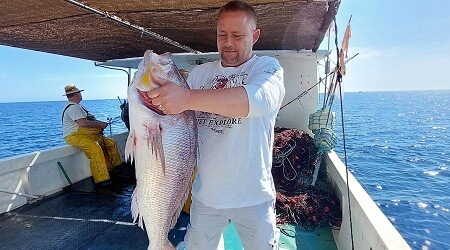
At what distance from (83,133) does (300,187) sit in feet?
14.8

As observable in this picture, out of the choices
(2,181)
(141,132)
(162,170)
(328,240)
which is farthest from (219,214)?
(2,181)

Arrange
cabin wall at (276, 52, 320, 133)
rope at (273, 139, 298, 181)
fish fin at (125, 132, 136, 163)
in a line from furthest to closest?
1. cabin wall at (276, 52, 320, 133)
2. rope at (273, 139, 298, 181)
3. fish fin at (125, 132, 136, 163)

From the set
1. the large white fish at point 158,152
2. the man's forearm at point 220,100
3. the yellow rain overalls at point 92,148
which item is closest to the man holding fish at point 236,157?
the large white fish at point 158,152

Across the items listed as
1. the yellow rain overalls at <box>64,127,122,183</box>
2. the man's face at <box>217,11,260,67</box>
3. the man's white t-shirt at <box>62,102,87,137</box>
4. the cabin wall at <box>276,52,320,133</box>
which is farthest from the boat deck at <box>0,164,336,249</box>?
the cabin wall at <box>276,52,320,133</box>

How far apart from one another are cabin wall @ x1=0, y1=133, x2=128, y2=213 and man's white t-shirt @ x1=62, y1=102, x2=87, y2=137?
0.36m

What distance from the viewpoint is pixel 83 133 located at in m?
6.83

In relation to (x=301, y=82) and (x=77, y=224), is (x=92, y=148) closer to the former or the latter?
(x=77, y=224)

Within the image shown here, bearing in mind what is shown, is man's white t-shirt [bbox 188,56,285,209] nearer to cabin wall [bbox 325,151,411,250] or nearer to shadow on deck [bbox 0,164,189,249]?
cabin wall [bbox 325,151,411,250]

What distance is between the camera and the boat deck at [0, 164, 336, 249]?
416 centimetres

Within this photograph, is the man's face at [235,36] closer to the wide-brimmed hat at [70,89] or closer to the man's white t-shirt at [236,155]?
the man's white t-shirt at [236,155]

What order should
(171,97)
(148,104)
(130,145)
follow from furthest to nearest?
(130,145)
(148,104)
(171,97)

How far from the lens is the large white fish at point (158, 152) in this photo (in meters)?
1.80

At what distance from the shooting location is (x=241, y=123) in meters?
2.06

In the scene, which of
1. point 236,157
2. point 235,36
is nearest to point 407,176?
point 236,157
